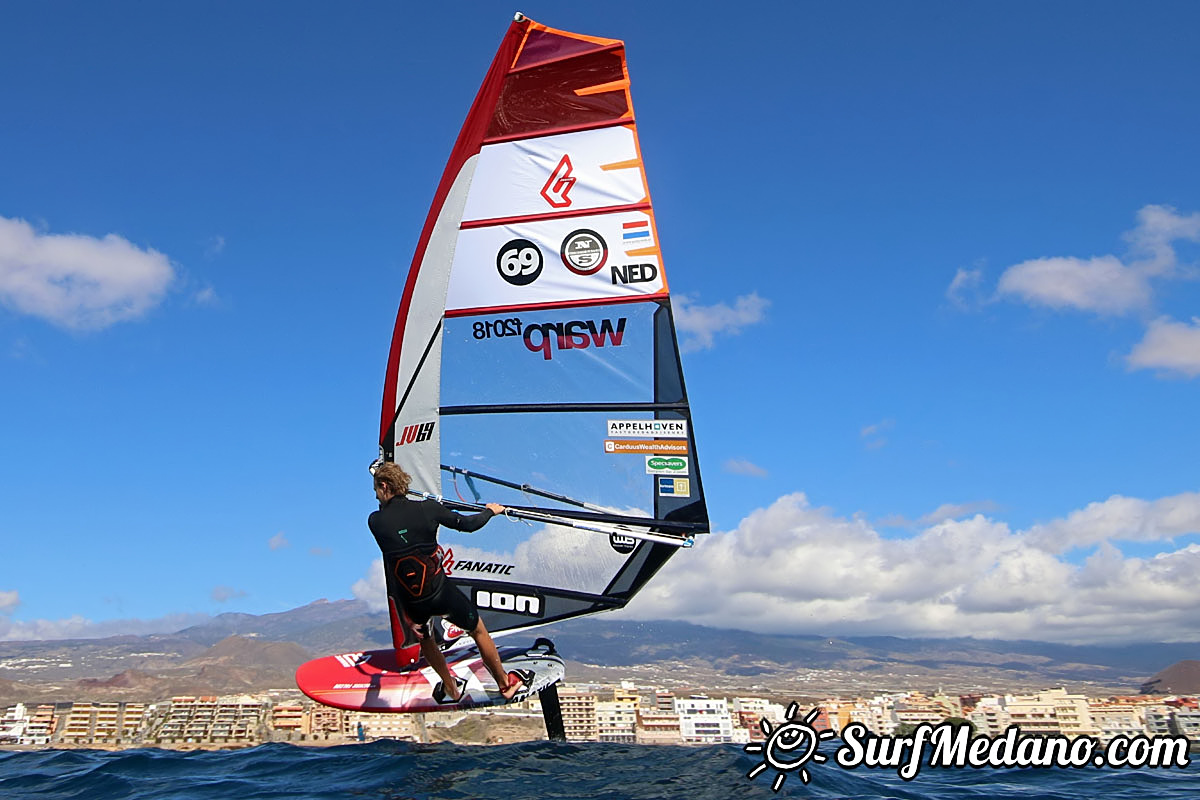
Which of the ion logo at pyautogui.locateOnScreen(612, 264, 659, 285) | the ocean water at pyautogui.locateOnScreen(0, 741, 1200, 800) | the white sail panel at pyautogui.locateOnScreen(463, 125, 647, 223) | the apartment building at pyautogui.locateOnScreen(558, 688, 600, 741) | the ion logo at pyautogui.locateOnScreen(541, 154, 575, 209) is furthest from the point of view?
the apartment building at pyautogui.locateOnScreen(558, 688, 600, 741)

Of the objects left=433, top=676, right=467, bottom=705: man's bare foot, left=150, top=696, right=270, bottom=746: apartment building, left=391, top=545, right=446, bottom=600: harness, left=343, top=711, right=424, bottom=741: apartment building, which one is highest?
left=391, top=545, right=446, bottom=600: harness

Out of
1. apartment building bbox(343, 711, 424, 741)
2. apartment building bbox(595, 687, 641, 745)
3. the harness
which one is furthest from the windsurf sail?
apartment building bbox(595, 687, 641, 745)

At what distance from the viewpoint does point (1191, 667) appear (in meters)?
145

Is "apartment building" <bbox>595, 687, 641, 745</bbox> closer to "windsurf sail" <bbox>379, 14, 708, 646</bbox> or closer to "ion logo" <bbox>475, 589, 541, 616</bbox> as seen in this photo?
"ion logo" <bbox>475, 589, 541, 616</bbox>

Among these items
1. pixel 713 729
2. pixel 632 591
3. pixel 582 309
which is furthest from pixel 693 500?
pixel 713 729

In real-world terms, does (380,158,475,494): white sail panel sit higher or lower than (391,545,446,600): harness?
higher

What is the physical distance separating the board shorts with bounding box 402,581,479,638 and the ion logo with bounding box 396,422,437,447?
2.36 meters

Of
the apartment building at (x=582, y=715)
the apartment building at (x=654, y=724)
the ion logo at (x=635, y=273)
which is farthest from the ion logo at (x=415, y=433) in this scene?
the apartment building at (x=654, y=724)

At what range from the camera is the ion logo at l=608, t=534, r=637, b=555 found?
8.67 metres

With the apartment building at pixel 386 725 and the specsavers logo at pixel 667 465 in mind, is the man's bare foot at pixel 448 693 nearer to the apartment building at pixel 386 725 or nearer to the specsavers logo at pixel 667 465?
the apartment building at pixel 386 725
